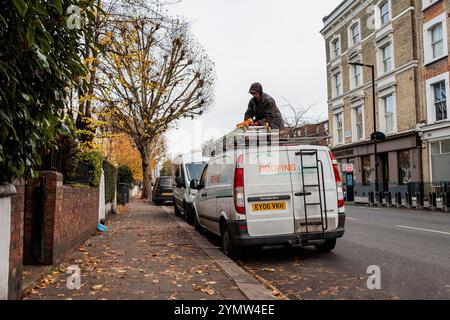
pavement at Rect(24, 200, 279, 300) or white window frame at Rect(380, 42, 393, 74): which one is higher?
white window frame at Rect(380, 42, 393, 74)

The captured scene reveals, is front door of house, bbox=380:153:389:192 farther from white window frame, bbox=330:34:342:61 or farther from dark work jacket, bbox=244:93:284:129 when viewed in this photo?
dark work jacket, bbox=244:93:284:129

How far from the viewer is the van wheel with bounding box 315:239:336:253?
7301 mm

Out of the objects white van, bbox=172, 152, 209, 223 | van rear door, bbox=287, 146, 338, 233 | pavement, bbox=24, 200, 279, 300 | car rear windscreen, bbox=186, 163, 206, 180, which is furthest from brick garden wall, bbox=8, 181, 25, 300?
car rear windscreen, bbox=186, 163, 206, 180

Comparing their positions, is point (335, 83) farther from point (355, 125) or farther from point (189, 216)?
point (189, 216)

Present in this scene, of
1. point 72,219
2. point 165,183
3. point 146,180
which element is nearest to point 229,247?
point 72,219

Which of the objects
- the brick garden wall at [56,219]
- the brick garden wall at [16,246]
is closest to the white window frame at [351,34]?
the brick garden wall at [56,219]

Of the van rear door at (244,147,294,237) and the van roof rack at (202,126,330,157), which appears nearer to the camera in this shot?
the van rear door at (244,147,294,237)

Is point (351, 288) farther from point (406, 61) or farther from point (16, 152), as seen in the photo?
point (406, 61)

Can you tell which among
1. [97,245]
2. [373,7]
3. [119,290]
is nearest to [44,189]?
[119,290]

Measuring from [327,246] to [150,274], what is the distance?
353 cm

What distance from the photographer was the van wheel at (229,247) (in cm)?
693

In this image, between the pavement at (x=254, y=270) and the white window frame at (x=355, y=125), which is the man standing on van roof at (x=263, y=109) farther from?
the white window frame at (x=355, y=125)

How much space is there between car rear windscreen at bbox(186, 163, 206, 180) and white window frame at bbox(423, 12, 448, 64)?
15439mm

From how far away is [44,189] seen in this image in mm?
5691
